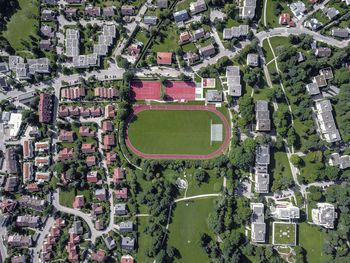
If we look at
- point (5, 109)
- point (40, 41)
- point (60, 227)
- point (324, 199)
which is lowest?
point (60, 227)

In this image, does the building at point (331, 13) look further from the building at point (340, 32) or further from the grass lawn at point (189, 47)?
the grass lawn at point (189, 47)

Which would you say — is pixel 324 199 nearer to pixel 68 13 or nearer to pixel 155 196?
pixel 155 196

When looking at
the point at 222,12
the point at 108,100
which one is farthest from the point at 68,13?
the point at 222,12

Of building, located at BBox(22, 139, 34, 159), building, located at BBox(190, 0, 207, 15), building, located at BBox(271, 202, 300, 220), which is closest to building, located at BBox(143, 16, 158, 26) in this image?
building, located at BBox(190, 0, 207, 15)

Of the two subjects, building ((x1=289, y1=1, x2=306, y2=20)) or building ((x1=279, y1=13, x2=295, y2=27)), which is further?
building ((x1=289, y1=1, x2=306, y2=20))

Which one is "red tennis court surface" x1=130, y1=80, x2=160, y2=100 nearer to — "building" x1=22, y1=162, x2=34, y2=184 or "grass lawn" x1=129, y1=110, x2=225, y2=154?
"grass lawn" x1=129, y1=110, x2=225, y2=154

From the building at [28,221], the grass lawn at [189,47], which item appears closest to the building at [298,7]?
the grass lawn at [189,47]
